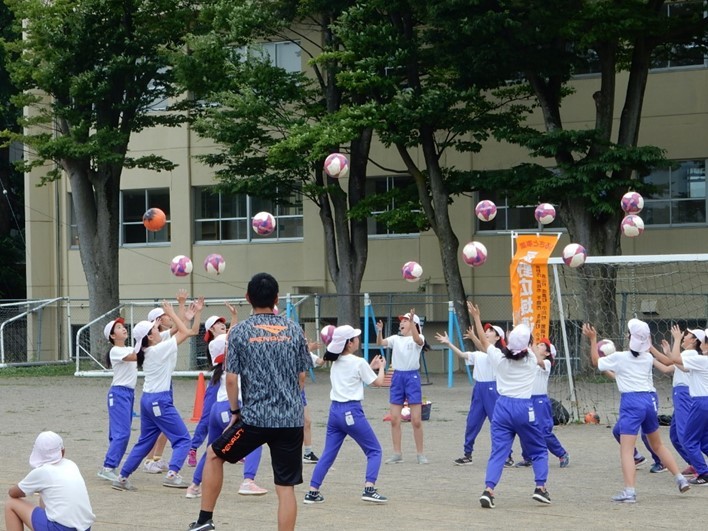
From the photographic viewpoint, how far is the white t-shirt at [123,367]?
11.6 metres

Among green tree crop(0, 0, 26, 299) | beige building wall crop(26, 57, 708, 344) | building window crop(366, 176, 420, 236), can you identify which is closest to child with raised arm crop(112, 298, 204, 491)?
building window crop(366, 176, 420, 236)

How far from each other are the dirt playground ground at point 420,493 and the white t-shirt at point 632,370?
112 centimetres

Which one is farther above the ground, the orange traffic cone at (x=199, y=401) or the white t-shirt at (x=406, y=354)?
the white t-shirt at (x=406, y=354)

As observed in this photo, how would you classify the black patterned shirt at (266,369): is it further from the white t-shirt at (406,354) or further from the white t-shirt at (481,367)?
the white t-shirt at (406,354)

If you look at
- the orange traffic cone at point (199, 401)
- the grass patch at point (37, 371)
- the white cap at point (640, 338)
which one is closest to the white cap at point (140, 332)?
the orange traffic cone at point (199, 401)

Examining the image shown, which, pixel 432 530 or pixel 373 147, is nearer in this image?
pixel 432 530

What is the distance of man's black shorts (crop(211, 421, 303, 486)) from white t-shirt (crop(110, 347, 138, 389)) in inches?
152

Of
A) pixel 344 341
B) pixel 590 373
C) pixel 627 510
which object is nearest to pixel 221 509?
pixel 344 341

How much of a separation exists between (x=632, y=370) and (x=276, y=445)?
4.34 metres

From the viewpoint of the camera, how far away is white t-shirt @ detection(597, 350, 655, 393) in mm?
10711

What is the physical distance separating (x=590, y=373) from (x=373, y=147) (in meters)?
13.0

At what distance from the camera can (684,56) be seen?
2756 cm

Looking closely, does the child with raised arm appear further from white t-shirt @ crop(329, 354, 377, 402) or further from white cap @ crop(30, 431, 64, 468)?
white cap @ crop(30, 431, 64, 468)

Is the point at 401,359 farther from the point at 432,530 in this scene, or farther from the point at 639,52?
the point at 639,52
